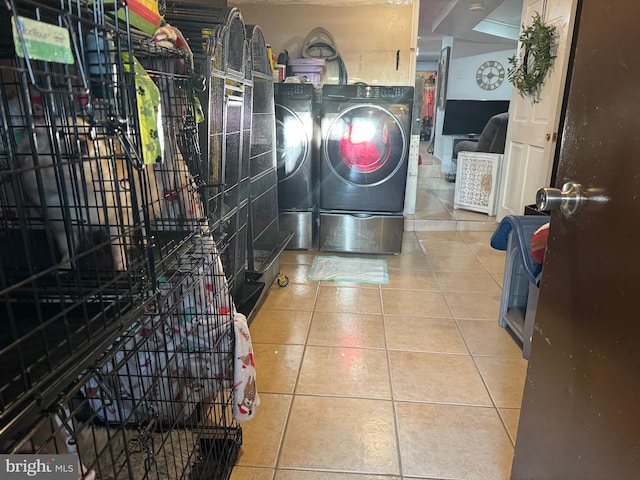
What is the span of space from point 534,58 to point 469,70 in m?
4.75

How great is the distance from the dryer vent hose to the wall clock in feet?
16.4

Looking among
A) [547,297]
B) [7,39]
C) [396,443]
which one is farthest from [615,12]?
[396,443]

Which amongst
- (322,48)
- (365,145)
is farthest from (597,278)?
(322,48)

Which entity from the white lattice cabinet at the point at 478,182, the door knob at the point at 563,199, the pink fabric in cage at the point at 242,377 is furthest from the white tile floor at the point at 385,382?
the white lattice cabinet at the point at 478,182

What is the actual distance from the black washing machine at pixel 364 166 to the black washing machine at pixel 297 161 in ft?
0.34

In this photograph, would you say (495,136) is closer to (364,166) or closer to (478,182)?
(478,182)

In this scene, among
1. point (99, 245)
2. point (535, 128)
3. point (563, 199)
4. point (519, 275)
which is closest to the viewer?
point (99, 245)

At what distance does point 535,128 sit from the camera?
11.7ft

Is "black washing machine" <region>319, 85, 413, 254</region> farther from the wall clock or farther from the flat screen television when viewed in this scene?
the wall clock

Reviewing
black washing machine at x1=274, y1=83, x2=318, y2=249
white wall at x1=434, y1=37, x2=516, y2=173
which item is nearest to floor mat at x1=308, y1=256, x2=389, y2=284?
black washing machine at x1=274, y1=83, x2=318, y2=249

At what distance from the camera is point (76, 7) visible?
0.71 m

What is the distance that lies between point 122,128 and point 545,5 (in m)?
3.79

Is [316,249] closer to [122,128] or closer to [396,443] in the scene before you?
[396,443]

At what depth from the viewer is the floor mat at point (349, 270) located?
3004 mm
